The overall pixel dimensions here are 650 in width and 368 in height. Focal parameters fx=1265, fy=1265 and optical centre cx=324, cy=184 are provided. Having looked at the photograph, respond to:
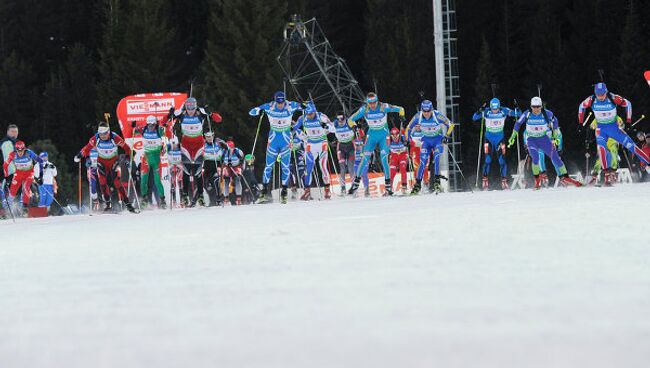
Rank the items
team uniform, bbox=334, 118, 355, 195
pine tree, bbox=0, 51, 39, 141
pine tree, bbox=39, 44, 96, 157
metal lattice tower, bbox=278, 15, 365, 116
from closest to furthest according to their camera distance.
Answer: team uniform, bbox=334, 118, 355, 195, metal lattice tower, bbox=278, 15, 365, 116, pine tree, bbox=39, 44, 96, 157, pine tree, bbox=0, 51, 39, 141

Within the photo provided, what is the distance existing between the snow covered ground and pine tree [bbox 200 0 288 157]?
39.2 metres

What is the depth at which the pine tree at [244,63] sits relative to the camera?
169 feet

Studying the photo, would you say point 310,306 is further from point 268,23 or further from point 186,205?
point 268,23

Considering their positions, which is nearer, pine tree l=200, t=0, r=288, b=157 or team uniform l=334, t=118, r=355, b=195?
team uniform l=334, t=118, r=355, b=195

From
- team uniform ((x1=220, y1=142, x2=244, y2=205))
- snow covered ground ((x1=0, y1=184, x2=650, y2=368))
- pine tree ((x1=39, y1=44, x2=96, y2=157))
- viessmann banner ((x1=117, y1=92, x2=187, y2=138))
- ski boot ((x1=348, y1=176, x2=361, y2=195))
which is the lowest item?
snow covered ground ((x1=0, y1=184, x2=650, y2=368))

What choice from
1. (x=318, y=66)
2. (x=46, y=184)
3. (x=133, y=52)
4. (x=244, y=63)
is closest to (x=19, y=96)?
(x=133, y=52)

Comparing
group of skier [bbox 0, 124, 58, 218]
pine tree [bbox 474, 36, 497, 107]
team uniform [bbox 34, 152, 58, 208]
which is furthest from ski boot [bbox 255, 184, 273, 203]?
pine tree [bbox 474, 36, 497, 107]

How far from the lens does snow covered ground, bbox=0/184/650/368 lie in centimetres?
542

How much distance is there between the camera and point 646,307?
20.5ft

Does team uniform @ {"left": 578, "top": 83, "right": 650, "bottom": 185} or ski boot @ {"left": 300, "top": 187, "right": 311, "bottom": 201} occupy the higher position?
team uniform @ {"left": 578, "top": 83, "right": 650, "bottom": 185}

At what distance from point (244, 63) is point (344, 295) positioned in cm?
4590

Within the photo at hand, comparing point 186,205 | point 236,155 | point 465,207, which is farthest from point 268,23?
point 465,207

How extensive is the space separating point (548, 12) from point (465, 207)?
43.4 meters

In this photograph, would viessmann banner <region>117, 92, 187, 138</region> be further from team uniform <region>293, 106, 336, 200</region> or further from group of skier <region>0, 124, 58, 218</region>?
team uniform <region>293, 106, 336, 200</region>
